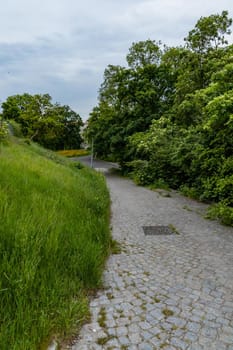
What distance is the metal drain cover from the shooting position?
5.19 m

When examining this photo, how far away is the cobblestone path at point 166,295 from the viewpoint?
2.09m

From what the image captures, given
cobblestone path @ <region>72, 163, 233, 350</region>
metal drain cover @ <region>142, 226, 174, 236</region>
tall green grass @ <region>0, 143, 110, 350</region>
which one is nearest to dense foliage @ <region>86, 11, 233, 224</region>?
metal drain cover @ <region>142, 226, 174, 236</region>

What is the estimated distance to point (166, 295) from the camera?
2.78m

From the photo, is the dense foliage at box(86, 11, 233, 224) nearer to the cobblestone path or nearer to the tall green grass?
the cobblestone path

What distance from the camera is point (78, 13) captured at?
6.96 m

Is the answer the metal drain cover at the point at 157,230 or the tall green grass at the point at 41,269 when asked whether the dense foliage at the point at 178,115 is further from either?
the tall green grass at the point at 41,269

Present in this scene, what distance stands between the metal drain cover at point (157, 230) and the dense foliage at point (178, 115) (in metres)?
1.46

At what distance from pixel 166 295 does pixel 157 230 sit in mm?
2648

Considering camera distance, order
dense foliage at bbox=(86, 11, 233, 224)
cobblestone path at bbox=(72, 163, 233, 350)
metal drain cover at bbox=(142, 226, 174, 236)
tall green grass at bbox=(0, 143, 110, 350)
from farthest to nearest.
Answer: dense foliage at bbox=(86, 11, 233, 224) → metal drain cover at bbox=(142, 226, 174, 236) → cobblestone path at bbox=(72, 163, 233, 350) → tall green grass at bbox=(0, 143, 110, 350)


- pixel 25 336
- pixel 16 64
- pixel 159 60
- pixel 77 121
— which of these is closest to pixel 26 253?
pixel 25 336

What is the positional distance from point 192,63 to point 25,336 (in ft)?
42.3

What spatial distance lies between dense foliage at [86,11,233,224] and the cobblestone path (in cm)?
205

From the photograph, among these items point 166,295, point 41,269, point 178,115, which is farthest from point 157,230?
point 178,115

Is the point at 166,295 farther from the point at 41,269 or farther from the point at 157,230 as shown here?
the point at 157,230
